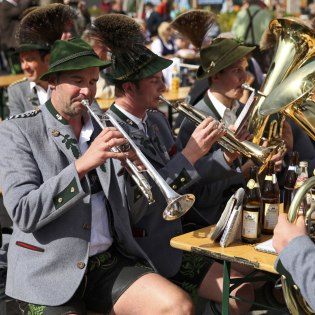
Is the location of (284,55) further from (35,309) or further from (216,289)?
(35,309)

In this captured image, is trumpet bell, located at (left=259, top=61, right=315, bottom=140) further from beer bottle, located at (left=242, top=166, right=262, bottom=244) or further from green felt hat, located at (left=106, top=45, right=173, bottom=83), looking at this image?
green felt hat, located at (left=106, top=45, right=173, bottom=83)

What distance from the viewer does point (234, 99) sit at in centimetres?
406

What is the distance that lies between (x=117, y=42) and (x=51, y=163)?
74 cm

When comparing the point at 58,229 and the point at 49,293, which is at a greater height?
the point at 58,229

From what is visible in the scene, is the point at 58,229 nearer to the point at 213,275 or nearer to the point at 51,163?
the point at 51,163

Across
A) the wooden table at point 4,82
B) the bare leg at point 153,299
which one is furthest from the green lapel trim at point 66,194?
the wooden table at point 4,82

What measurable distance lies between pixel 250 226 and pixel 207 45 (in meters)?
1.74

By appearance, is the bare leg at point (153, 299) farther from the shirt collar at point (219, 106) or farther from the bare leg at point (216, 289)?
the shirt collar at point (219, 106)

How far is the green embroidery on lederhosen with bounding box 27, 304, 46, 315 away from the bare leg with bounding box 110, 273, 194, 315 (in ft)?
1.00

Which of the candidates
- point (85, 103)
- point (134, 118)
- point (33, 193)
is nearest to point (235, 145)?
point (134, 118)

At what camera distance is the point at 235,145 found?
3119 millimetres

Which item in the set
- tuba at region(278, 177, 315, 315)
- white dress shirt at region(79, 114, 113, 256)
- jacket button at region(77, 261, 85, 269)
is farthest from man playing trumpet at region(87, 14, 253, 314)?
tuba at region(278, 177, 315, 315)

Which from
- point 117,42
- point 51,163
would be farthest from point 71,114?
point 117,42

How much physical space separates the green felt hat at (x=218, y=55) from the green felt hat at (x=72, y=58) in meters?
1.18
